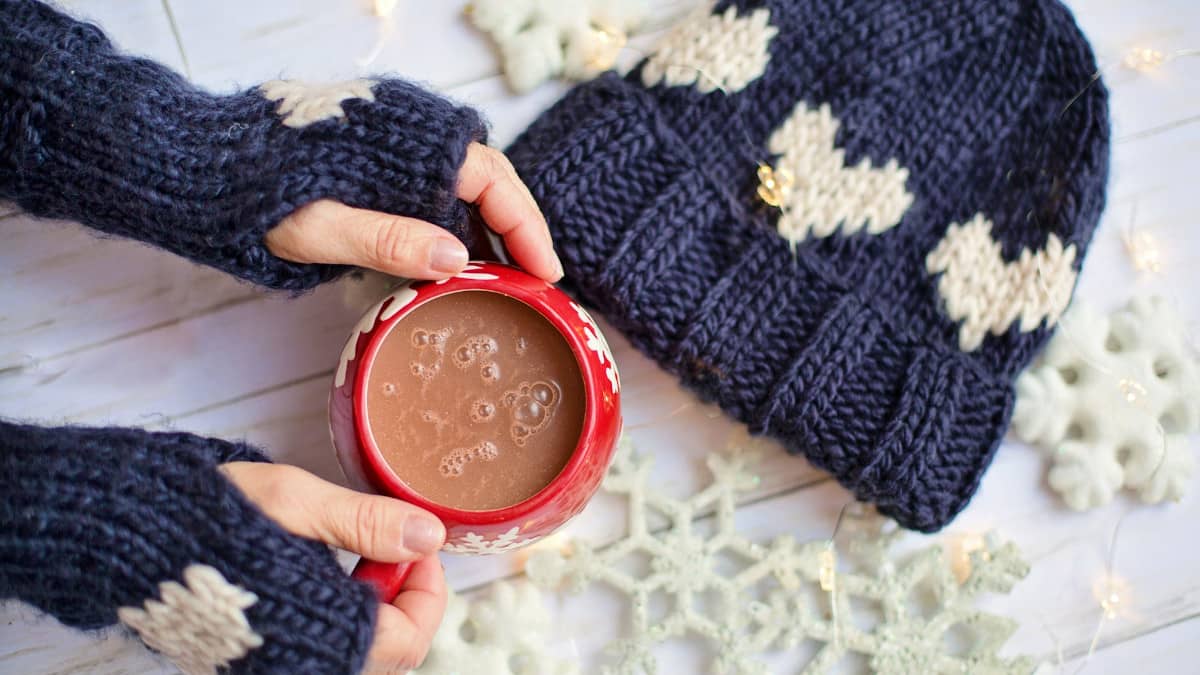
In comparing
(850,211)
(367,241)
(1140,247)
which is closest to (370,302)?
(367,241)

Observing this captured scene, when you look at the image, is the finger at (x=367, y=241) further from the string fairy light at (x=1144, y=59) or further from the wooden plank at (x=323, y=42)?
the string fairy light at (x=1144, y=59)

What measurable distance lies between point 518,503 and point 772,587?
0.30 meters

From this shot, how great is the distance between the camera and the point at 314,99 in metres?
0.68

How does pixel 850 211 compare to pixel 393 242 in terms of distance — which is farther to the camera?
pixel 850 211

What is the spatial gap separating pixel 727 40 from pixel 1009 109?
250 mm

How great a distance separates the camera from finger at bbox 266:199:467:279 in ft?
2.08

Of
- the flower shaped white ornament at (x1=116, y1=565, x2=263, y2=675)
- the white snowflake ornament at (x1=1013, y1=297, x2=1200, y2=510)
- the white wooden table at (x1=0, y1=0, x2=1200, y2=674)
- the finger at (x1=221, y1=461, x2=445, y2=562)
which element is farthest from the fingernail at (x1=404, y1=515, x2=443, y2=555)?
the white snowflake ornament at (x1=1013, y1=297, x2=1200, y2=510)

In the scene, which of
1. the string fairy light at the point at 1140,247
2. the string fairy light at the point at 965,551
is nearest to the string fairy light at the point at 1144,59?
the string fairy light at the point at 1140,247

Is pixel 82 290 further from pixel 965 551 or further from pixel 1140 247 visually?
pixel 1140 247

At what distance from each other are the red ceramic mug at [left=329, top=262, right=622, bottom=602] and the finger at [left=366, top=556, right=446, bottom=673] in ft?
0.06

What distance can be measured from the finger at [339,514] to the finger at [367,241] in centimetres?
15

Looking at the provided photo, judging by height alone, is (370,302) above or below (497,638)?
above

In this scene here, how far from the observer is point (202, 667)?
0.67 m

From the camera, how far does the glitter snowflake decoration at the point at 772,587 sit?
31.4 inches
